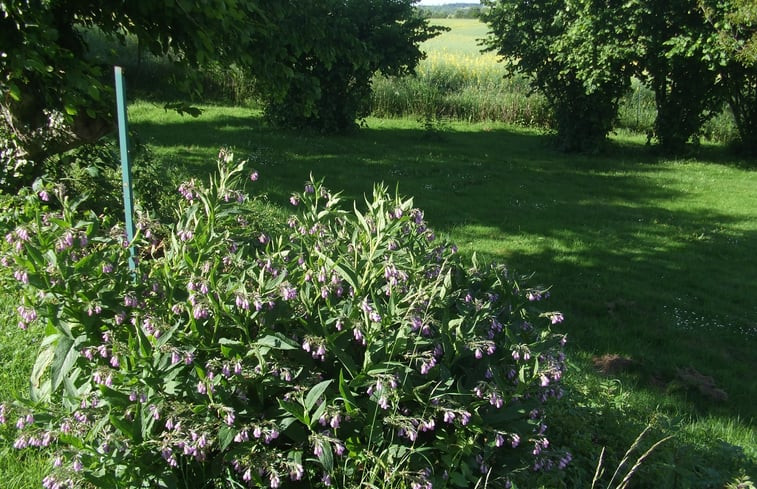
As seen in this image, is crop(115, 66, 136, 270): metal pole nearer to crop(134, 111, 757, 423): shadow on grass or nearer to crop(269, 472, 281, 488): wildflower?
crop(269, 472, 281, 488): wildflower

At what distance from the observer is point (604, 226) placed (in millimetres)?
8906

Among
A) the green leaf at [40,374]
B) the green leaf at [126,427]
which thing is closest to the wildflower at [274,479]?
the green leaf at [126,427]

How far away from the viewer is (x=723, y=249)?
27.7ft

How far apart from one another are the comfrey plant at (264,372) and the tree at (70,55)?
1.81 meters

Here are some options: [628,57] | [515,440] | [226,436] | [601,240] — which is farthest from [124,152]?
[628,57]

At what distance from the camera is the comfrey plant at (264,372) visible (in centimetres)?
219

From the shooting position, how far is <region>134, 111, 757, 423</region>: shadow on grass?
18.7ft

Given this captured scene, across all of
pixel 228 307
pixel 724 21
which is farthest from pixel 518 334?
pixel 724 21

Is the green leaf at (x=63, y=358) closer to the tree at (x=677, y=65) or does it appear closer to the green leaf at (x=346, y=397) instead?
the green leaf at (x=346, y=397)

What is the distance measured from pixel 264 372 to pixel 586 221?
759 cm

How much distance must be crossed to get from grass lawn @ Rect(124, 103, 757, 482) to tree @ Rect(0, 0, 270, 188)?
2.97 metres

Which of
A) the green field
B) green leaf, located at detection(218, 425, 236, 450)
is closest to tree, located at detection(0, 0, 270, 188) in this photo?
the green field

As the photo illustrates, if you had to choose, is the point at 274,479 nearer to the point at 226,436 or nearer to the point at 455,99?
the point at 226,436

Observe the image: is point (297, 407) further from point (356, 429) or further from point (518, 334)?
point (518, 334)
